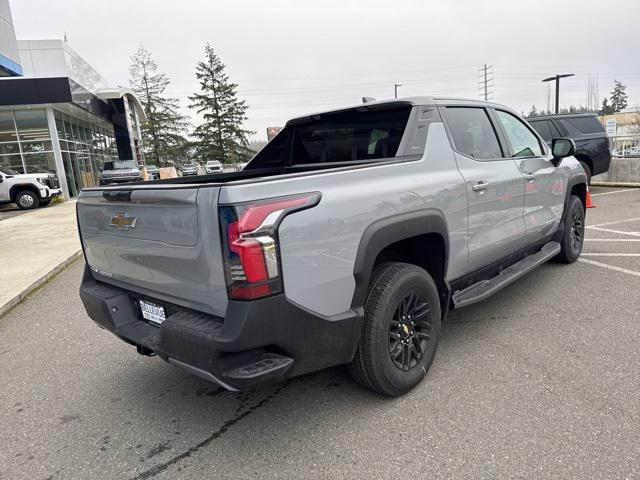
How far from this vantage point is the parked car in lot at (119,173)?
2308 cm

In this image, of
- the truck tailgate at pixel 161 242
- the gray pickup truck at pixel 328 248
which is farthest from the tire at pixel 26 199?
the truck tailgate at pixel 161 242

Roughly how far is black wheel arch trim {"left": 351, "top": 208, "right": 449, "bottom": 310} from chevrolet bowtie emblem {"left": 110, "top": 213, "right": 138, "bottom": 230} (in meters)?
1.30

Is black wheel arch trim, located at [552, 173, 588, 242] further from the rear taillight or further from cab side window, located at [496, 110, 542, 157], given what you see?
the rear taillight

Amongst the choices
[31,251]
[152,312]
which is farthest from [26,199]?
[152,312]

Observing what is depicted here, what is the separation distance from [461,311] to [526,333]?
695 millimetres

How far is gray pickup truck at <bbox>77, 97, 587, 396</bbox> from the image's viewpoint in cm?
206

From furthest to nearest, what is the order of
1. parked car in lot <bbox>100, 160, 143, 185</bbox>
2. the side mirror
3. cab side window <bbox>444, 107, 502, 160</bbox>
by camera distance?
parked car in lot <bbox>100, 160, 143, 185</bbox> → the side mirror → cab side window <bbox>444, 107, 502, 160</bbox>

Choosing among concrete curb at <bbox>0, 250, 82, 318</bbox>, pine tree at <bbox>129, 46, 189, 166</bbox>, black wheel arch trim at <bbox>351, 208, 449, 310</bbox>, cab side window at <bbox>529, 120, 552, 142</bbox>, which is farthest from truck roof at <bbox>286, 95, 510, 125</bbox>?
pine tree at <bbox>129, 46, 189, 166</bbox>

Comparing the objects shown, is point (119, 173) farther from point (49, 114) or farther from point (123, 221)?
point (123, 221)

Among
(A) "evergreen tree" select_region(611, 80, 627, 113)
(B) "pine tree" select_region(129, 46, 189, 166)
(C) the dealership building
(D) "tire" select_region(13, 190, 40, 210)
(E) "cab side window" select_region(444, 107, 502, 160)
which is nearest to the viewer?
(E) "cab side window" select_region(444, 107, 502, 160)

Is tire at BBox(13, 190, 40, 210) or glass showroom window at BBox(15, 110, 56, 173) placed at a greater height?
glass showroom window at BBox(15, 110, 56, 173)

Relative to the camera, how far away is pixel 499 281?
3.63m

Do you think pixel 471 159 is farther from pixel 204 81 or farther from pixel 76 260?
pixel 204 81

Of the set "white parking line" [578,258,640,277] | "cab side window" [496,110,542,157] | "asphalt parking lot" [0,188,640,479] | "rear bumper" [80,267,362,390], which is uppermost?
"cab side window" [496,110,542,157]
